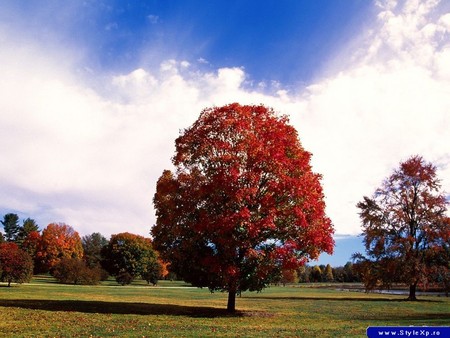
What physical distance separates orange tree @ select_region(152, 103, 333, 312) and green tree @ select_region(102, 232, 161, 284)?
62688mm

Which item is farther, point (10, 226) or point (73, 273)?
point (10, 226)

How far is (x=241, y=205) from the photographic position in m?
23.9

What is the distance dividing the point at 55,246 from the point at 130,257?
64.2 feet

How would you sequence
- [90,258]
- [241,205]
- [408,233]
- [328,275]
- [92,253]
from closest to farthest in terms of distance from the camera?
[241,205]
[408,233]
[90,258]
[92,253]
[328,275]

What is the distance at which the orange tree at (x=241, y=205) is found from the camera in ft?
77.8

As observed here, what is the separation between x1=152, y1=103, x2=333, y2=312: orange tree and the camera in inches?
933

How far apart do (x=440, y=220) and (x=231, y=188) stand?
105ft

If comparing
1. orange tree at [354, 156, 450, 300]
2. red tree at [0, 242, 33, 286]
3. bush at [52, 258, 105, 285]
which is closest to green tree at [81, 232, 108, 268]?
bush at [52, 258, 105, 285]

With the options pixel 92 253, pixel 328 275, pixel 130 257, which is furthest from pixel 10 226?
pixel 328 275

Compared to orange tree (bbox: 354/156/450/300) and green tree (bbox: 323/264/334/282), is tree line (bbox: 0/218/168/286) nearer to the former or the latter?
orange tree (bbox: 354/156/450/300)

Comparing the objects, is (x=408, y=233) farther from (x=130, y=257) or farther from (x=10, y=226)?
(x=10, y=226)

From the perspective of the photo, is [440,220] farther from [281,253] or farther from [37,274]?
[37,274]

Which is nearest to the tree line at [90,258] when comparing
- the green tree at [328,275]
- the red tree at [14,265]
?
the red tree at [14,265]

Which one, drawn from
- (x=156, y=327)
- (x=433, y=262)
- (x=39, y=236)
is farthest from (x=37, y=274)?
(x=156, y=327)
